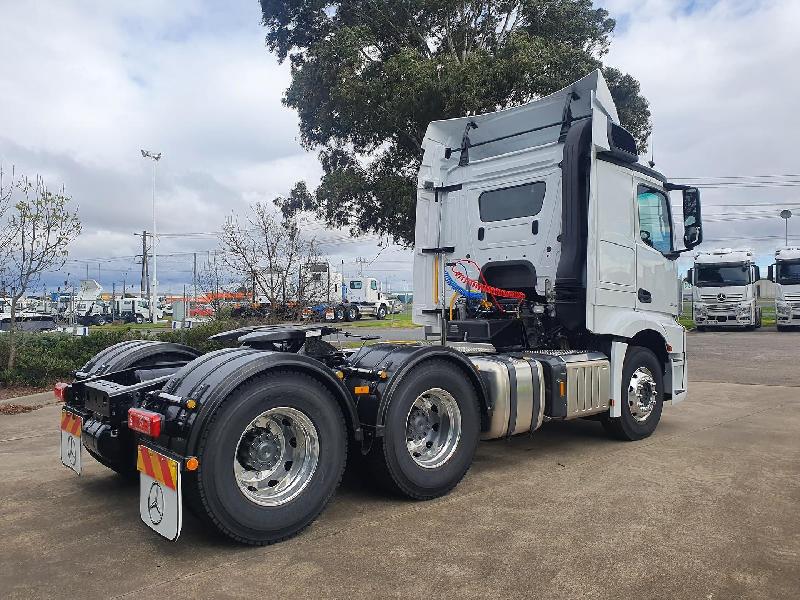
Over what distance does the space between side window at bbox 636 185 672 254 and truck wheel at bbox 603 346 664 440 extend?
1.21 metres

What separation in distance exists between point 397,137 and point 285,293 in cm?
572

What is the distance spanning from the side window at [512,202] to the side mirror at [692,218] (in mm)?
1718

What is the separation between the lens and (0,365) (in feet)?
36.0

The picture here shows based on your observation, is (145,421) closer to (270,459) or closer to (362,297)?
(270,459)

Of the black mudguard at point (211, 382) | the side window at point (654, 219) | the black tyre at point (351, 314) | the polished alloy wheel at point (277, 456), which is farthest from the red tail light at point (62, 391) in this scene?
the black tyre at point (351, 314)

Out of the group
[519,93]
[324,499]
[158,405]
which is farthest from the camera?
[519,93]

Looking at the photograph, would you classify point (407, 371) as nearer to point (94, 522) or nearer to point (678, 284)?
point (94, 522)

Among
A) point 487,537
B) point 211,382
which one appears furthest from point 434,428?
point 211,382

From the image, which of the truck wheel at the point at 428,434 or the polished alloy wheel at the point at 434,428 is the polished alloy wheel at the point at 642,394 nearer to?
the truck wheel at the point at 428,434

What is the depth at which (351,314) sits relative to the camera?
131 ft

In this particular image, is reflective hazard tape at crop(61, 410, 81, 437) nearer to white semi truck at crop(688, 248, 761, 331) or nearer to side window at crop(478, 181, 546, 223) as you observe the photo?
side window at crop(478, 181, 546, 223)

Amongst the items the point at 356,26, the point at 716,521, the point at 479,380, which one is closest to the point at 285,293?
the point at 356,26

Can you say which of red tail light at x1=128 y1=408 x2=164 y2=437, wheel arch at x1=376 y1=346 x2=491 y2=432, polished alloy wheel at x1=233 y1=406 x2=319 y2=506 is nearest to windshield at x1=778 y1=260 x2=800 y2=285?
wheel arch at x1=376 y1=346 x2=491 y2=432

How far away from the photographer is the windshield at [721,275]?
82.7 ft
